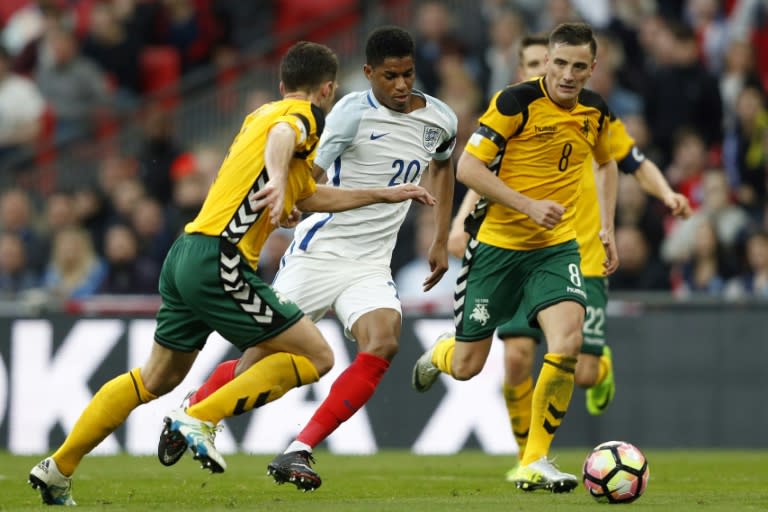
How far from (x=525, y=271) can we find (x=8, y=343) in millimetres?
5972

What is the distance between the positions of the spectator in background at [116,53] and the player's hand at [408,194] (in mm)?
11022

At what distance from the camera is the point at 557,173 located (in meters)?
9.50

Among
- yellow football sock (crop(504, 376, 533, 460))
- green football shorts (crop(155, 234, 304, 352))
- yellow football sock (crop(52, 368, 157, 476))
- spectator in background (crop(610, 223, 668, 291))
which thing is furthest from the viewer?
spectator in background (crop(610, 223, 668, 291))

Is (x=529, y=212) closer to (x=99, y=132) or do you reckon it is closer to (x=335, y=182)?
(x=335, y=182)

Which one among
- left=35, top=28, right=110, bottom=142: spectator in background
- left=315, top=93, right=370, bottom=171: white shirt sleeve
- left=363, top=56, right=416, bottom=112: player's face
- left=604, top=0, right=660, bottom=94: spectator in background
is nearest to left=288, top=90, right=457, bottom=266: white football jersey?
left=315, top=93, right=370, bottom=171: white shirt sleeve

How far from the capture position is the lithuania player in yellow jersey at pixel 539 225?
909 centimetres

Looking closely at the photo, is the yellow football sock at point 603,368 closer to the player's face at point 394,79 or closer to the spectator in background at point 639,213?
the player's face at point 394,79

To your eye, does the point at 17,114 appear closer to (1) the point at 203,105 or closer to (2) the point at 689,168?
(1) the point at 203,105

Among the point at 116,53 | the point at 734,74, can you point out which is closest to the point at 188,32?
the point at 116,53

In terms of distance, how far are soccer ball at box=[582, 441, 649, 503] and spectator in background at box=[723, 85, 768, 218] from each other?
7.34 metres

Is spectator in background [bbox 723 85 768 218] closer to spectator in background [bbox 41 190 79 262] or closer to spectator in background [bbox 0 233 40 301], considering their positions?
spectator in background [bbox 41 190 79 262]

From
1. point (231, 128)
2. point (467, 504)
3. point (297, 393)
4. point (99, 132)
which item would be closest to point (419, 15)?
point (231, 128)

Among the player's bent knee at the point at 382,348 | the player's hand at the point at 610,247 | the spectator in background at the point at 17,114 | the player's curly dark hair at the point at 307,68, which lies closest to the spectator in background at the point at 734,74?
the player's hand at the point at 610,247

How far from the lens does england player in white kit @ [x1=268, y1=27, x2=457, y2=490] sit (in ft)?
30.1
